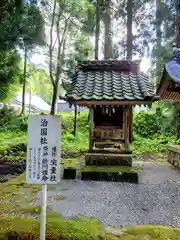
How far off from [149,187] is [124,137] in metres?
1.73

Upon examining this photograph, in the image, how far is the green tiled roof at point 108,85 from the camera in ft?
22.2

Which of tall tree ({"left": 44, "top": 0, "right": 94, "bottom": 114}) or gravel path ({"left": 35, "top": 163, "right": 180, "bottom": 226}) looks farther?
tall tree ({"left": 44, "top": 0, "right": 94, "bottom": 114})

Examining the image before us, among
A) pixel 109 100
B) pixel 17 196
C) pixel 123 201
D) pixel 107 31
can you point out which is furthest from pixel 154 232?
pixel 107 31

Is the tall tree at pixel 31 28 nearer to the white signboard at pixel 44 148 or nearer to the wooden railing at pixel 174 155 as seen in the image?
the white signboard at pixel 44 148

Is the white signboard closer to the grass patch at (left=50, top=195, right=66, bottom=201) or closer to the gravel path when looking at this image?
the gravel path

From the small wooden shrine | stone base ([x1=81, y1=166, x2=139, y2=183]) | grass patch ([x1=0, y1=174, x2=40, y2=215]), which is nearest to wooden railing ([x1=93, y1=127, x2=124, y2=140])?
the small wooden shrine

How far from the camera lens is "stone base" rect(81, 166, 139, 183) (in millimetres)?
6383

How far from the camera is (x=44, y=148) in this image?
285cm

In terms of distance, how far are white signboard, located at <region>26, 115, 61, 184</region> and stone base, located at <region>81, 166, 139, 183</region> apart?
12.4 ft

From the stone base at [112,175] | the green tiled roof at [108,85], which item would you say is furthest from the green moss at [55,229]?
the green tiled roof at [108,85]

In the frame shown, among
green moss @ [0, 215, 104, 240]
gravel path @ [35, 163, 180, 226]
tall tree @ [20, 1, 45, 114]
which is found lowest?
gravel path @ [35, 163, 180, 226]

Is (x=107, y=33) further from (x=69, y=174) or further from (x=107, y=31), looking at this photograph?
(x=69, y=174)

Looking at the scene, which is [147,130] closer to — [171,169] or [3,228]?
[171,169]

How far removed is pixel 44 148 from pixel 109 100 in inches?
159
